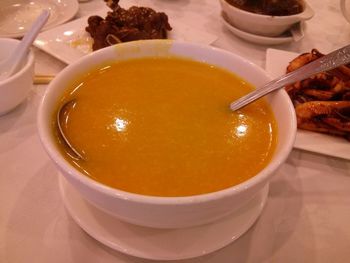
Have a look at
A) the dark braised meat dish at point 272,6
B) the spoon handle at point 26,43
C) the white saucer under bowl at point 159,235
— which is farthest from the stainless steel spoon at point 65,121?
the dark braised meat dish at point 272,6

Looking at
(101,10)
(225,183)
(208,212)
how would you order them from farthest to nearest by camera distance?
(101,10), (225,183), (208,212)

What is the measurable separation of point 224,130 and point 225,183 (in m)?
0.17

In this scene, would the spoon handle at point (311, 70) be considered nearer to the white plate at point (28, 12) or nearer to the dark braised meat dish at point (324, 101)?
the dark braised meat dish at point (324, 101)

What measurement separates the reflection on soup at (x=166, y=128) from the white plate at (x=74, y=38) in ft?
1.42

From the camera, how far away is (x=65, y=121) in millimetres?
822

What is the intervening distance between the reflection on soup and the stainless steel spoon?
0.01m

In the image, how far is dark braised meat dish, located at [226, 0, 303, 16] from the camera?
152 centimetres

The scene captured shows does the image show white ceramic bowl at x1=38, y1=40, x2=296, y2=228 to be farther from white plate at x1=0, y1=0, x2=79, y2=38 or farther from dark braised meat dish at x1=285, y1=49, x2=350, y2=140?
white plate at x1=0, y1=0, x2=79, y2=38

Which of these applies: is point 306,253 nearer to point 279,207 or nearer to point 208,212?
point 279,207

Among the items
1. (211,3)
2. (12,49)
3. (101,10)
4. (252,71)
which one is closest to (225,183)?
(252,71)

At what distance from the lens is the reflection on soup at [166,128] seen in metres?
0.72

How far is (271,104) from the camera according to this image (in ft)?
2.89

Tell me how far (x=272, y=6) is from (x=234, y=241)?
1143 millimetres

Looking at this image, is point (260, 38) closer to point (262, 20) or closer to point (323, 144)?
point (262, 20)
